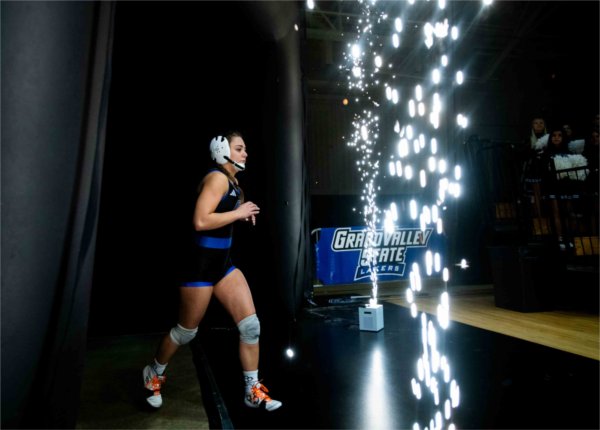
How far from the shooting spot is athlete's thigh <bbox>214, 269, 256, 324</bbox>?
2.18 m

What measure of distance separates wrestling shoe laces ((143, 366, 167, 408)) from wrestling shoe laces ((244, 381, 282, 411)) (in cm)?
52

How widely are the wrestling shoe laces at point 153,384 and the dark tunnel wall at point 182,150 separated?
4.24 feet

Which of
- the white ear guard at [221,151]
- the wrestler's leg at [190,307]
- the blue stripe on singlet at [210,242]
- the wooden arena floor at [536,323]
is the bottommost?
the wooden arena floor at [536,323]

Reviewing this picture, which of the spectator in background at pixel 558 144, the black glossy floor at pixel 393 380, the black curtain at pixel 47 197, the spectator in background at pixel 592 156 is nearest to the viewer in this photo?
the black curtain at pixel 47 197

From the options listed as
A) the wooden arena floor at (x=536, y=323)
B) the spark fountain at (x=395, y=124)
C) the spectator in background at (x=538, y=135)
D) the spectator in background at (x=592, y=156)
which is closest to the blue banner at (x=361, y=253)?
the spark fountain at (x=395, y=124)

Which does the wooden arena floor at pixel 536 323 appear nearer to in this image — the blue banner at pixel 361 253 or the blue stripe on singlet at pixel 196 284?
the blue banner at pixel 361 253

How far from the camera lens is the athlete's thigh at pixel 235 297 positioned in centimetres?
218

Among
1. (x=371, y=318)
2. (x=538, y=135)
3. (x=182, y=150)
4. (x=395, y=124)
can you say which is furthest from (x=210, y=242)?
(x=395, y=124)

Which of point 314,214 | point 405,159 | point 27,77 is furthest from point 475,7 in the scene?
point 27,77

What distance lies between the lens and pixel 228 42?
350 cm

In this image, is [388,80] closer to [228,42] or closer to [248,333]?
[228,42]

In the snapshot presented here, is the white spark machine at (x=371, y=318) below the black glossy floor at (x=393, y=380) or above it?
above

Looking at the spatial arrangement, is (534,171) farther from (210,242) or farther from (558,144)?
(210,242)

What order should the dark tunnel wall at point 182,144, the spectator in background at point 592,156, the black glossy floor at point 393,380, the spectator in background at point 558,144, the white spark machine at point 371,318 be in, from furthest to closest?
the spectator in background at point 558,144, the spectator in background at point 592,156, the white spark machine at point 371,318, the dark tunnel wall at point 182,144, the black glossy floor at point 393,380
